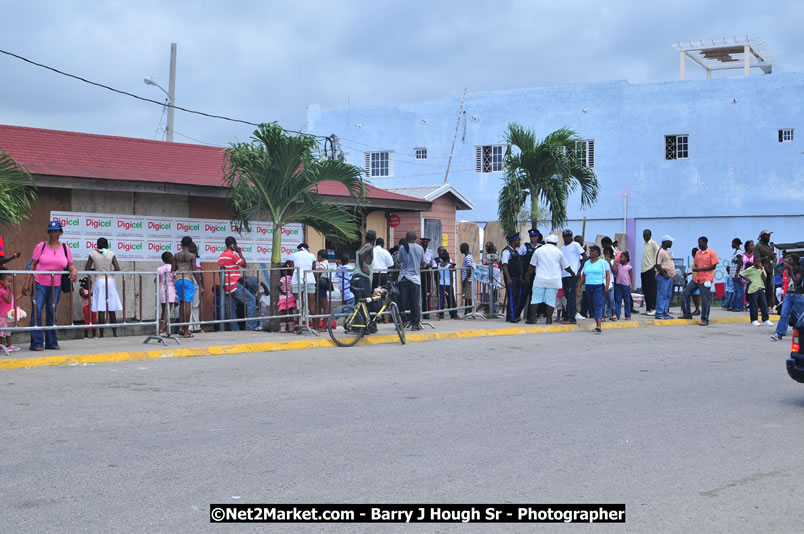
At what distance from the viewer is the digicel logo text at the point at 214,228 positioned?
17.7 m

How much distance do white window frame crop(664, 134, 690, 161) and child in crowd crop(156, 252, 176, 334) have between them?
95.1ft

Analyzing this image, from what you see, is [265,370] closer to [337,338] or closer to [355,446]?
[337,338]

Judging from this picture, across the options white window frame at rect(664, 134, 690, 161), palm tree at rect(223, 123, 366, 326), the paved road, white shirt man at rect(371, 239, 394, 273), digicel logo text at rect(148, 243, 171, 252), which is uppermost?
white window frame at rect(664, 134, 690, 161)

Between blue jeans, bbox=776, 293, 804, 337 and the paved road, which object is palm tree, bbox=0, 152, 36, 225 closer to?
the paved road

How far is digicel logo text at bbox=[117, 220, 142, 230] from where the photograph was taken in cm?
1642

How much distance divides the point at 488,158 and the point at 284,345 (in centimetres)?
3032

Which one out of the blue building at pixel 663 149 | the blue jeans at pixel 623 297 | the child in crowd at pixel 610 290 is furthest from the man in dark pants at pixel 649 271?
the blue building at pixel 663 149

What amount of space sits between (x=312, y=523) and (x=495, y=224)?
65.2 ft

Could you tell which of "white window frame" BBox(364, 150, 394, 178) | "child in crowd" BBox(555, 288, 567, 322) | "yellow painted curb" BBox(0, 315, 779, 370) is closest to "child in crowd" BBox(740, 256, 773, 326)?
"yellow painted curb" BBox(0, 315, 779, 370)

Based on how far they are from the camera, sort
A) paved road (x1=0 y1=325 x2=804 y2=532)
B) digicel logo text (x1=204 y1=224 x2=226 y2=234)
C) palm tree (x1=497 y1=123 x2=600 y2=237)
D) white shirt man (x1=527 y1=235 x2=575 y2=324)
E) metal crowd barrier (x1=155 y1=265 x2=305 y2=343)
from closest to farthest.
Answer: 1. paved road (x1=0 y1=325 x2=804 y2=532)
2. metal crowd barrier (x1=155 y1=265 x2=305 y2=343)
3. white shirt man (x1=527 y1=235 x2=575 y2=324)
4. digicel logo text (x1=204 y1=224 x2=226 y2=234)
5. palm tree (x1=497 y1=123 x2=600 y2=237)

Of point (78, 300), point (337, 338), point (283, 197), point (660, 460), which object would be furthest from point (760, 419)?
point (78, 300)

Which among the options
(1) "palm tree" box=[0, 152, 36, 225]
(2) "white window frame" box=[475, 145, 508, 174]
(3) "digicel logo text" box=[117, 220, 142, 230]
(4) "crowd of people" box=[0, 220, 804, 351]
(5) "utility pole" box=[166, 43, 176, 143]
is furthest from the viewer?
(2) "white window frame" box=[475, 145, 508, 174]

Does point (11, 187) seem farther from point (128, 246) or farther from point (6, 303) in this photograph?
point (128, 246)

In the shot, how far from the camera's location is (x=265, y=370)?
441 inches
